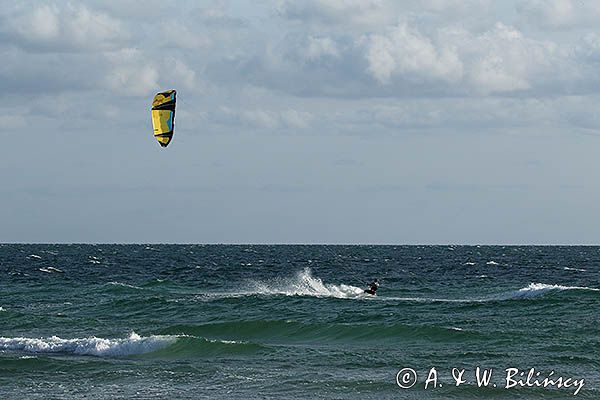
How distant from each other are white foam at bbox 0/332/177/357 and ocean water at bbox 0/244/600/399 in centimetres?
6

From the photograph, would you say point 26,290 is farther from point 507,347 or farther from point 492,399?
point 492,399

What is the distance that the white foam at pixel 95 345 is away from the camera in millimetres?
30078

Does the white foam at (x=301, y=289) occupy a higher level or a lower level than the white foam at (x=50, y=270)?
higher

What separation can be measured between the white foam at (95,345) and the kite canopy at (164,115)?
26.3 ft

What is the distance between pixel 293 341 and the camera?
1318 inches

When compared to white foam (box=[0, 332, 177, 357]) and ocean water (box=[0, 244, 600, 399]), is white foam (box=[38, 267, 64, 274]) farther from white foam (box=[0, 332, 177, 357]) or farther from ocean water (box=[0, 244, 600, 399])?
white foam (box=[0, 332, 177, 357])

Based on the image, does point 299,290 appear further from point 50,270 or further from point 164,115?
point 50,270

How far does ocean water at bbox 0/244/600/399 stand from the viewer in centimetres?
2433

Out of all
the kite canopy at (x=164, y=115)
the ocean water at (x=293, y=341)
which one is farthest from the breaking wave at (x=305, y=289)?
the kite canopy at (x=164, y=115)

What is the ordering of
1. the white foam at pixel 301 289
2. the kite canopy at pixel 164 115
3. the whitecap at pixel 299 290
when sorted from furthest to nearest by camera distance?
the white foam at pixel 301 289 < the whitecap at pixel 299 290 < the kite canopy at pixel 164 115

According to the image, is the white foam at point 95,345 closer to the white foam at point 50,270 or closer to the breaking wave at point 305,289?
the breaking wave at point 305,289

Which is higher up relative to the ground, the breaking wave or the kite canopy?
the kite canopy

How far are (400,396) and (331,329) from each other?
11.7 meters

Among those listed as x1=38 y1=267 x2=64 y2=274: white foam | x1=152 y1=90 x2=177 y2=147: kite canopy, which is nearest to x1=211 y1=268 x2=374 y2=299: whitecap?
x1=152 y1=90 x2=177 y2=147: kite canopy
